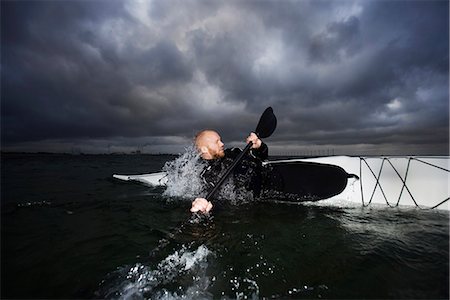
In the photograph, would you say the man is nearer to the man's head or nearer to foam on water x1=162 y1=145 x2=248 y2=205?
the man's head

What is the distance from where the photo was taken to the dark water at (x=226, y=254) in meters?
2.29

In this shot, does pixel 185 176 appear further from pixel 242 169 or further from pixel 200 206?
pixel 200 206

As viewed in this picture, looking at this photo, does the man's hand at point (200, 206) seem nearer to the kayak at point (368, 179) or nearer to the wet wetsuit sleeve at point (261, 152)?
the wet wetsuit sleeve at point (261, 152)

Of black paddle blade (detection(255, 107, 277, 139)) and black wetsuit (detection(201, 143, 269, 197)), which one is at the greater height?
black paddle blade (detection(255, 107, 277, 139))

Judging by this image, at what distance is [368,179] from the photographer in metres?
5.91

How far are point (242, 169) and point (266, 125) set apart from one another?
4.65ft

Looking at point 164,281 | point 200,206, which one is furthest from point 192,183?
point 164,281

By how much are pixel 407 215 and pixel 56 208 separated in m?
7.78

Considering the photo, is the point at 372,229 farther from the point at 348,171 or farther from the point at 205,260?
the point at 205,260

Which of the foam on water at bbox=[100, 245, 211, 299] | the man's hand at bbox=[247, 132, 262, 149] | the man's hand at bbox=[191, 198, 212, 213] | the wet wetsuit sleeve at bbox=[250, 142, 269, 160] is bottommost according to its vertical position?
the foam on water at bbox=[100, 245, 211, 299]

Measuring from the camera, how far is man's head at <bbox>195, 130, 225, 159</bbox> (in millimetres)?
5230

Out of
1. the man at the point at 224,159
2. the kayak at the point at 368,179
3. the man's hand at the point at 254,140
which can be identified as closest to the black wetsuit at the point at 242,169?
the man at the point at 224,159

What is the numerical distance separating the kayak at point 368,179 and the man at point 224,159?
2.20ft

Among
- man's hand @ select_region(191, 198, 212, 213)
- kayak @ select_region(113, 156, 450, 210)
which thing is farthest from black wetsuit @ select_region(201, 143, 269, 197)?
man's hand @ select_region(191, 198, 212, 213)
